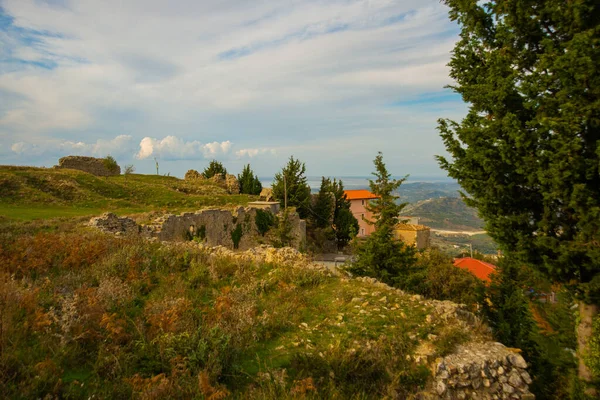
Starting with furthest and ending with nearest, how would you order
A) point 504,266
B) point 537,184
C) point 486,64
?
point 504,266, point 486,64, point 537,184

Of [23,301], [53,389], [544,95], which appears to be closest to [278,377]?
[53,389]

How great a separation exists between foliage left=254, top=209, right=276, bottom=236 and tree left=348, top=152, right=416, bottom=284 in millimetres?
8990

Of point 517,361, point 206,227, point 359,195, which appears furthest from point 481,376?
point 359,195

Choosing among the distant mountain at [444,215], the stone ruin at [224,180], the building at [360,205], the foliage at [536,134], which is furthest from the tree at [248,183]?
the distant mountain at [444,215]

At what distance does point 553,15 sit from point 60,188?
2571 centimetres

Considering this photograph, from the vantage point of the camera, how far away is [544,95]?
6.13 m

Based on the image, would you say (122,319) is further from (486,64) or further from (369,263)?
(369,263)

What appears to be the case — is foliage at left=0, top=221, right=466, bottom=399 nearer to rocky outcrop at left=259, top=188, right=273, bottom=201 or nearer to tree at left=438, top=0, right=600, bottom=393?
tree at left=438, top=0, right=600, bottom=393

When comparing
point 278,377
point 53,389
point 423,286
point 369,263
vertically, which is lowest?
point 423,286

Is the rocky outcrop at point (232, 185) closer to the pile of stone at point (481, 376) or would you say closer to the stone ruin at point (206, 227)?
the stone ruin at point (206, 227)

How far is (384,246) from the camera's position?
14.2 meters

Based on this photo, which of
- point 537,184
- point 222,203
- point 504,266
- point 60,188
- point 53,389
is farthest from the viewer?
point 222,203

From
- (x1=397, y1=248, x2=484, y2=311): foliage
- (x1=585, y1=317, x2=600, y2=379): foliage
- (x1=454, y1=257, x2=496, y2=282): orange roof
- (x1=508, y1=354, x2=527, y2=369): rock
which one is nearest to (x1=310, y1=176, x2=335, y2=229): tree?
(x1=397, y1=248, x2=484, y2=311): foliage

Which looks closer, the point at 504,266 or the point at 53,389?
the point at 53,389
